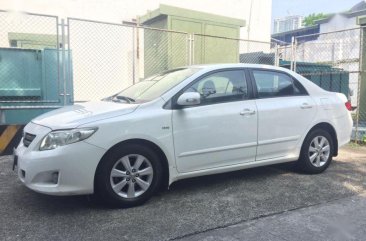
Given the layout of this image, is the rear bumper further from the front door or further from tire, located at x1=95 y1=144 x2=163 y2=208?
tire, located at x1=95 y1=144 x2=163 y2=208

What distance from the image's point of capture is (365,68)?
895 cm

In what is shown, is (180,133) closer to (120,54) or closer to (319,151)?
(319,151)

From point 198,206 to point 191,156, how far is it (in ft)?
1.91

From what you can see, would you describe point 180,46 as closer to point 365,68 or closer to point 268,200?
point 365,68

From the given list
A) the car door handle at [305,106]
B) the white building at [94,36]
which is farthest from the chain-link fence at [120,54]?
the car door handle at [305,106]

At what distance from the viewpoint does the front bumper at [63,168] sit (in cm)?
369

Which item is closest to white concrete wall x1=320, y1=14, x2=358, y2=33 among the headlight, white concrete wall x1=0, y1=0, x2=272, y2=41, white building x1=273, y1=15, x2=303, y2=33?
white concrete wall x1=0, y1=0, x2=272, y2=41

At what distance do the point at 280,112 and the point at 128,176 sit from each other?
219 cm

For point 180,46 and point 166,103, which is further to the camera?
point 180,46

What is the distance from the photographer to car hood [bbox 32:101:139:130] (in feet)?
12.6

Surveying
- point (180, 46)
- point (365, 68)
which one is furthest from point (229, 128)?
point (365, 68)

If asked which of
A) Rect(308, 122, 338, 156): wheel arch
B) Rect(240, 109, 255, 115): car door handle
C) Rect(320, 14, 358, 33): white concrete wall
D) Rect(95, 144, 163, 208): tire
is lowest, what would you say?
Rect(95, 144, 163, 208): tire

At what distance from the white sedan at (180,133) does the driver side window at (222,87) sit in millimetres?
13

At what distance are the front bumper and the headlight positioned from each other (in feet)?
0.16
